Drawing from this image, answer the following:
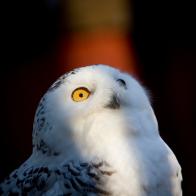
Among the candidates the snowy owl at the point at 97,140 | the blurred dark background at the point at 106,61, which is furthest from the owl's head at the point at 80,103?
the blurred dark background at the point at 106,61

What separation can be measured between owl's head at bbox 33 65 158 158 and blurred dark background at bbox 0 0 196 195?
97.8 inches

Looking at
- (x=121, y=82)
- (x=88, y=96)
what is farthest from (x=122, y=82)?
(x=88, y=96)

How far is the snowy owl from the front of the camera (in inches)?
94.0

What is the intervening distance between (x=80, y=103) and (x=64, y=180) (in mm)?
301

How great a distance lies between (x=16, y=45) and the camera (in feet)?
17.6

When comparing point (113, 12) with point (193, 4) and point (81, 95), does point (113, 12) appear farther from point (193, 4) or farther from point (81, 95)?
point (81, 95)

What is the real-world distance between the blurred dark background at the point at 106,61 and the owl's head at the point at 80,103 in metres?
2.48

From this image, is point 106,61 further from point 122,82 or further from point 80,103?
point 80,103

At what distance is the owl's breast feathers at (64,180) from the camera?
2328 mm

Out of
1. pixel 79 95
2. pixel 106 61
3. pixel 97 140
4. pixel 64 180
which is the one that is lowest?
pixel 64 180

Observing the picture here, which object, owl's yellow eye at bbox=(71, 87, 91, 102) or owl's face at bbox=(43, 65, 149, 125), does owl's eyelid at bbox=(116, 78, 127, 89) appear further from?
owl's yellow eye at bbox=(71, 87, 91, 102)

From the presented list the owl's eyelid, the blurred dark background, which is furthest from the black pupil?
the blurred dark background

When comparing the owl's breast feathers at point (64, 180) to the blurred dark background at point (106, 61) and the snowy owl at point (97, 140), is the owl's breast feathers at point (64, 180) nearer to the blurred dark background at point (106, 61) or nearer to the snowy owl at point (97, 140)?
the snowy owl at point (97, 140)

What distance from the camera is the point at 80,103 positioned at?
2514 mm
